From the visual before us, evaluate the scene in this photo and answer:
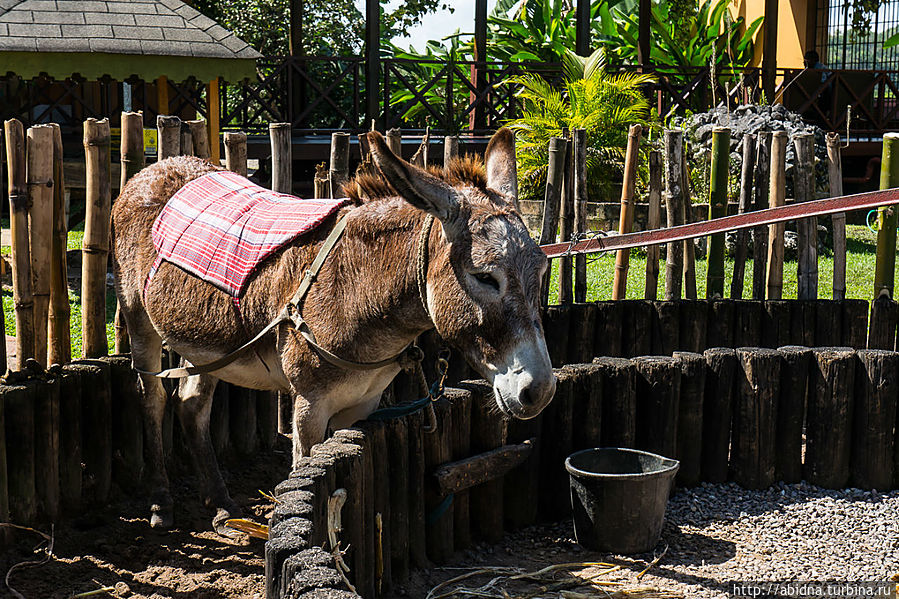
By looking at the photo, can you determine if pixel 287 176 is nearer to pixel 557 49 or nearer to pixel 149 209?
pixel 149 209

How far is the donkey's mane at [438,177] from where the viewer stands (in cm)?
385

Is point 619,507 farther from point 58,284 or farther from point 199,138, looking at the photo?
point 199,138

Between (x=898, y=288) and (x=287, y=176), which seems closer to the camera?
(x=287, y=176)

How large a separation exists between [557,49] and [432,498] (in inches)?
638

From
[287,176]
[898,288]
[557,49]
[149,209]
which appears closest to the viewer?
[149,209]

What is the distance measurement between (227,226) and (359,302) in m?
0.94

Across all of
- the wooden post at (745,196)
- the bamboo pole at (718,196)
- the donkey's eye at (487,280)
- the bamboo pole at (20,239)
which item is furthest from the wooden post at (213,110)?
the donkey's eye at (487,280)

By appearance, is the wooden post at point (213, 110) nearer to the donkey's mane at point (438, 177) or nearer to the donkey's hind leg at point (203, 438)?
the donkey's hind leg at point (203, 438)

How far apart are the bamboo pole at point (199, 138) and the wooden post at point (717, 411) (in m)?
3.35

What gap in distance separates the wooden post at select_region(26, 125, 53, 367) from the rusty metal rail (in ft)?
8.43

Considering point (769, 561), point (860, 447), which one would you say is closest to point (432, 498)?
point (769, 561)

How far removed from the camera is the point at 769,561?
4.78 m

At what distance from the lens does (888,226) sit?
6.96 metres

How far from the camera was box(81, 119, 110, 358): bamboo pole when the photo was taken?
5473 millimetres
